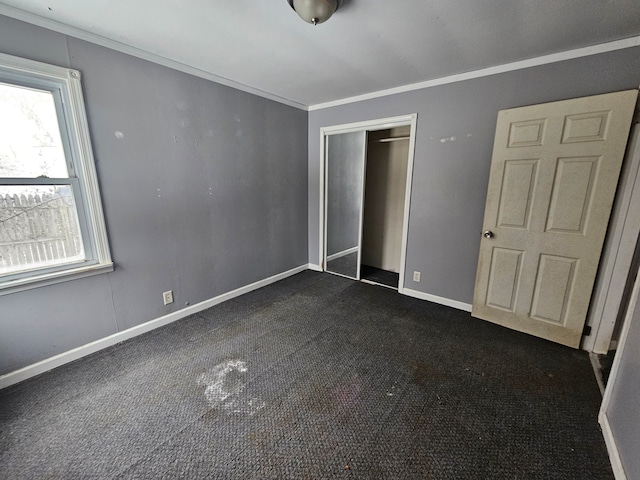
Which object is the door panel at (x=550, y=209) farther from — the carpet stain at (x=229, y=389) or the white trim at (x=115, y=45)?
the white trim at (x=115, y=45)

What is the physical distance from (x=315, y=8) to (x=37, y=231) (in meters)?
2.30

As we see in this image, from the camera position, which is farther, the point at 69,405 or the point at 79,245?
the point at 79,245

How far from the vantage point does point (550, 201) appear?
2.14 m

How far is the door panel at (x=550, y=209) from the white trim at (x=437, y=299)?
272mm

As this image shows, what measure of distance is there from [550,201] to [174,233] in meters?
3.28

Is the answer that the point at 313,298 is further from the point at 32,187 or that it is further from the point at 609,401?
the point at 32,187

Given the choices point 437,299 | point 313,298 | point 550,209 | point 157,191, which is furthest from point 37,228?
point 550,209

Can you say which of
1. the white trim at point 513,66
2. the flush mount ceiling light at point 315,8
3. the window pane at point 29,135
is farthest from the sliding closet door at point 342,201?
the window pane at point 29,135

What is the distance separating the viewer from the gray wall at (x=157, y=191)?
1822 mm

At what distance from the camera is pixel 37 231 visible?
1803 mm

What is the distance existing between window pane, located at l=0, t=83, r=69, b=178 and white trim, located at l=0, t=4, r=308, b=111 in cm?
40

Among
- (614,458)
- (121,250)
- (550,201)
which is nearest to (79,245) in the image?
(121,250)

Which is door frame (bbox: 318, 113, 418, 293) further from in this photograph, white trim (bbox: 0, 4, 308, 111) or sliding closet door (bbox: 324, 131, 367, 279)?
white trim (bbox: 0, 4, 308, 111)

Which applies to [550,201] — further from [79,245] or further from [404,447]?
[79,245]
